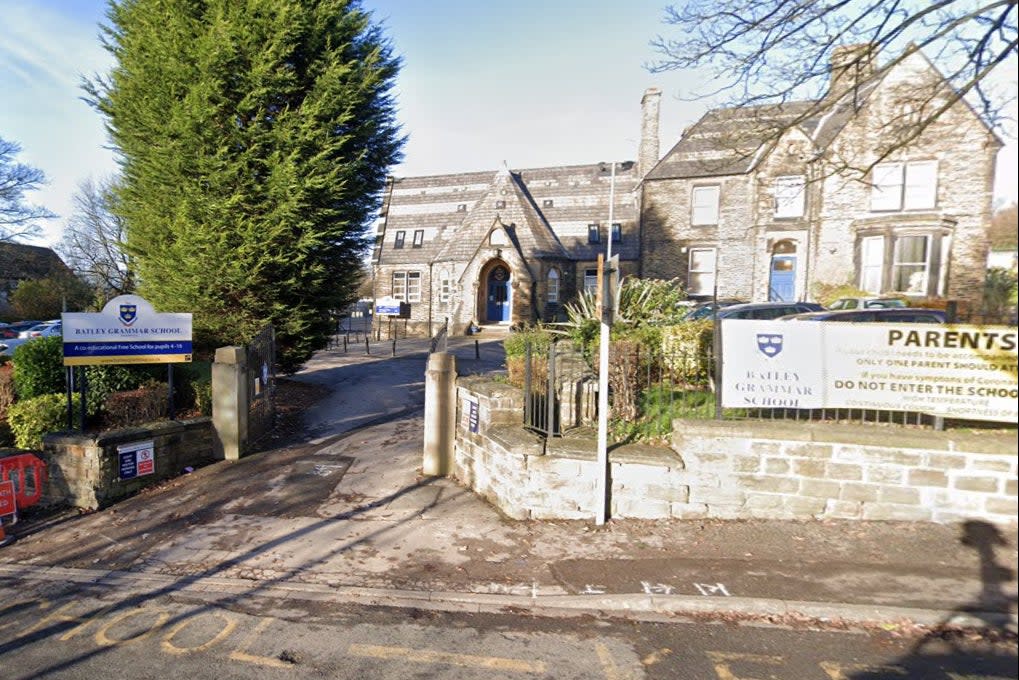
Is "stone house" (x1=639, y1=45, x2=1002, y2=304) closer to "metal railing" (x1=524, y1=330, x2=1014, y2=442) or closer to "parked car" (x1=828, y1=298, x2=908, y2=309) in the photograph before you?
"parked car" (x1=828, y1=298, x2=908, y2=309)

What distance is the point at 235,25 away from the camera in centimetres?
1073

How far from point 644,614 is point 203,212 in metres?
11.2

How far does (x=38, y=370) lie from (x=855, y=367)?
12746mm

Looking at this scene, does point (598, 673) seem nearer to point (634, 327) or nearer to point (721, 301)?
point (634, 327)

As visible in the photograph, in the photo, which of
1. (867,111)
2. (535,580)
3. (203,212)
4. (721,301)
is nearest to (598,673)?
(535,580)

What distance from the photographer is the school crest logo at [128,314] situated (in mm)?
8477

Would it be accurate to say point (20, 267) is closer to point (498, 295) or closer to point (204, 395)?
point (498, 295)

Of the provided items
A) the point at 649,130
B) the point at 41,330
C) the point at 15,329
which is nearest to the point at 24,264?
the point at 15,329

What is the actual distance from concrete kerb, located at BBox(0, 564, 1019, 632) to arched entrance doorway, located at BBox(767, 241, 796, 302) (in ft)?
74.2

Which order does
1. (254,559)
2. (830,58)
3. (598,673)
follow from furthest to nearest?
1. (830,58)
2. (254,559)
3. (598,673)

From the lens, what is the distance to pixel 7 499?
23.8 feet

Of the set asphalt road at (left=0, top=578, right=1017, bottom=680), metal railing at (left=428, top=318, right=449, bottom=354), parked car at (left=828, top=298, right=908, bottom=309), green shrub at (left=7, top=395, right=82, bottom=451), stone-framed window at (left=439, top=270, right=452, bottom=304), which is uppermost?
stone-framed window at (left=439, top=270, right=452, bottom=304)

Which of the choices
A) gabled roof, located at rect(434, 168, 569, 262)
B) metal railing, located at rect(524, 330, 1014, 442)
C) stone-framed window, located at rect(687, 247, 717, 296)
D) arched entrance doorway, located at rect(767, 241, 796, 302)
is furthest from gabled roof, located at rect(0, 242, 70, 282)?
arched entrance doorway, located at rect(767, 241, 796, 302)

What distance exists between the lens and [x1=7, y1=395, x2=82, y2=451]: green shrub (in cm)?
878
